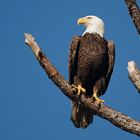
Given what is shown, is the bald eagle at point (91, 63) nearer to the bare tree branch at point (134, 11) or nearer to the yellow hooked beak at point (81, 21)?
the yellow hooked beak at point (81, 21)

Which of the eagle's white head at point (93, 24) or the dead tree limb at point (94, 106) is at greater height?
the eagle's white head at point (93, 24)

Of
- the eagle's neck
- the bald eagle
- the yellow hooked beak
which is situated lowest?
the bald eagle

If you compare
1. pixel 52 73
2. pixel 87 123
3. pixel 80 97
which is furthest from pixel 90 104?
pixel 87 123

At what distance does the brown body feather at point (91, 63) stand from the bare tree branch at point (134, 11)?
105 inches

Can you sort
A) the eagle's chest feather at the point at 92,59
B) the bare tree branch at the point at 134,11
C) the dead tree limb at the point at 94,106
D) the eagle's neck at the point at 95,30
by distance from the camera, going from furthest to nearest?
the eagle's neck at the point at 95,30 < the eagle's chest feather at the point at 92,59 < the dead tree limb at the point at 94,106 < the bare tree branch at the point at 134,11

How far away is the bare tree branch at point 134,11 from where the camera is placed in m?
5.61

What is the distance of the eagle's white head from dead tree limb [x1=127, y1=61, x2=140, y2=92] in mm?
2799

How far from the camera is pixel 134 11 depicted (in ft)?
18.5

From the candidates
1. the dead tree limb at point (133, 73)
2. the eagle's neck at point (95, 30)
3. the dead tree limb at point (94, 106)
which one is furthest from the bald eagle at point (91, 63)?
the dead tree limb at point (133, 73)

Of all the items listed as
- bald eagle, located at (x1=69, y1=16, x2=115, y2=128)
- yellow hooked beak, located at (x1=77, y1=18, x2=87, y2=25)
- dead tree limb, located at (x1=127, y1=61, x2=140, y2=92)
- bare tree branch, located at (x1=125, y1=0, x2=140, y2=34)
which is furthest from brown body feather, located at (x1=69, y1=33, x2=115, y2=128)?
bare tree branch, located at (x1=125, y1=0, x2=140, y2=34)

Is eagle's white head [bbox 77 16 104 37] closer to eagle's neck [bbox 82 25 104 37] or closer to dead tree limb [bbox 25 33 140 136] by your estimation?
eagle's neck [bbox 82 25 104 37]

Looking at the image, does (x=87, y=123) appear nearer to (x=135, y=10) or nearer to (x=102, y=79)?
(x=102, y=79)

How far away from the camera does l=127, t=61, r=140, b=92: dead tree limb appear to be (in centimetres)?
606

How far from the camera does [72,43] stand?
8.34 m
